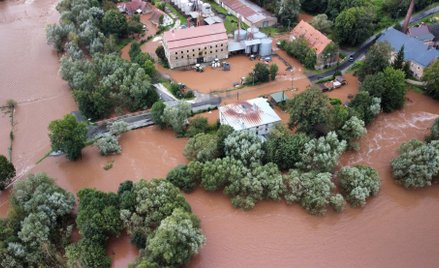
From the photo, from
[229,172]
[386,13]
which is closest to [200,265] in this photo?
[229,172]

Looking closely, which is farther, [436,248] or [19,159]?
[19,159]

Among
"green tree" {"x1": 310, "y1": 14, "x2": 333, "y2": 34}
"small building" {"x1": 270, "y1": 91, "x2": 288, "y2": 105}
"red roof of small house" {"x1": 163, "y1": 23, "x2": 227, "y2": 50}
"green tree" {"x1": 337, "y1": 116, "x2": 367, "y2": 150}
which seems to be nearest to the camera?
"green tree" {"x1": 337, "y1": 116, "x2": 367, "y2": 150}

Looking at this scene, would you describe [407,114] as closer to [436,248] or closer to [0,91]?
[436,248]

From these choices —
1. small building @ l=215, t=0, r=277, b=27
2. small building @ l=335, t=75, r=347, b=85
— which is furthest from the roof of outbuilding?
small building @ l=215, t=0, r=277, b=27

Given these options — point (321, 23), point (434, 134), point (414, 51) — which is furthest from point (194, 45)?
point (434, 134)

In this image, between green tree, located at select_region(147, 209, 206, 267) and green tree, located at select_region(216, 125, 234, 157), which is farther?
green tree, located at select_region(216, 125, 234, 157)

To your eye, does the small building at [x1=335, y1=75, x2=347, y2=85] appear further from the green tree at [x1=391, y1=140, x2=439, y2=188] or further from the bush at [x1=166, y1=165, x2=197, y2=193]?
the bush at [x1=166, y1=165, x2=197, y2=193]
